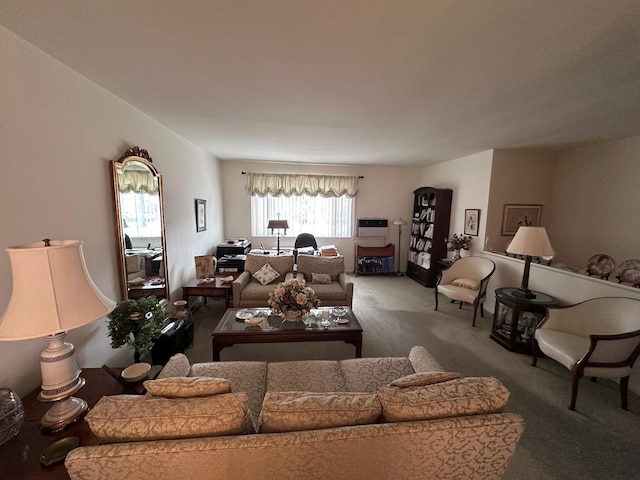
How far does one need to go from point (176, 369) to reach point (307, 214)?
4.50m

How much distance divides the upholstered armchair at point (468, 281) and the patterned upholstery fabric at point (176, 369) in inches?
132

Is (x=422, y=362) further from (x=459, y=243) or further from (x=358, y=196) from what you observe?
(x=358, y=196)

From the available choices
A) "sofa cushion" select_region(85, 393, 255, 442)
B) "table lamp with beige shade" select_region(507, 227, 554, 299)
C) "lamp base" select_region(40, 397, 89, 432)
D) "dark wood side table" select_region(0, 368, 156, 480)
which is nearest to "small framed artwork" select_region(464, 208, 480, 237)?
"table lamp with beige shade" select_region(507, 227, 554, 299)

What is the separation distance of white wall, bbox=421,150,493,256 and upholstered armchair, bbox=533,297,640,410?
1760 millimetres

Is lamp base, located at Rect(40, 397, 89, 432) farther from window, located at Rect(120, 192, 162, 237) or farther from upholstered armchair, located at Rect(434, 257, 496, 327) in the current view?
upholstered armchair, located at Rect(434, 257, 496, 327)

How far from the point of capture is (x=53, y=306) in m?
1.03

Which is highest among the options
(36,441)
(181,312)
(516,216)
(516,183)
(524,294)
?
(516,183)

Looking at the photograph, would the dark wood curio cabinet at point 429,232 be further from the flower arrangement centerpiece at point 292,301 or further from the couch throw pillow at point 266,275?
the flower arrangement centerpiece at point 292,301

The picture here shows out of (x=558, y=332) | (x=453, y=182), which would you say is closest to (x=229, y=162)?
(x=453, y=182)

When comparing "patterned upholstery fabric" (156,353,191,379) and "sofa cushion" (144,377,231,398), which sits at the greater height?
"sofa cushion" (144,377,231,398)

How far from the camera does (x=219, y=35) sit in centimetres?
134

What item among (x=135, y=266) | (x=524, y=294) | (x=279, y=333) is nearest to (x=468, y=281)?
(x=524, y=294)

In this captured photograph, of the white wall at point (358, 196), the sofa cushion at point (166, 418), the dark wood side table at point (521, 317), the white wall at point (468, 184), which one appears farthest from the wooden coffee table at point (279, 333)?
the white wall at point (358, 196)

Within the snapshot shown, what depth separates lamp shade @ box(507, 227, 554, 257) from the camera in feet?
8.38
